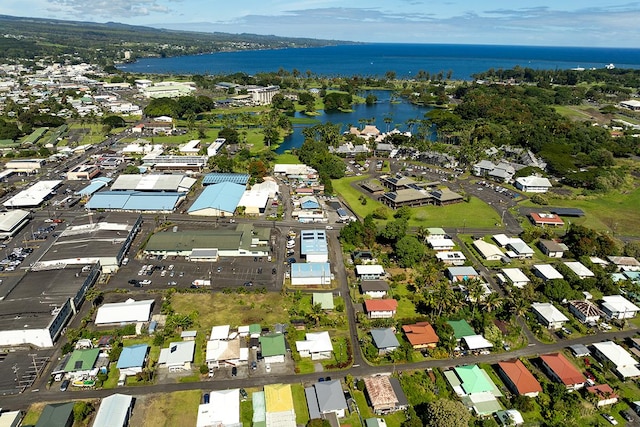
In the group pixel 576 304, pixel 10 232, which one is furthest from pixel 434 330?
pixel 10 232

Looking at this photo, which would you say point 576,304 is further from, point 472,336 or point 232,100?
point 232,100

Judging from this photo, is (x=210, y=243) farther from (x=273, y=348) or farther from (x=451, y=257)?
(x=451, y=257)

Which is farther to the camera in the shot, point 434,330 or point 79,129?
point 79,129

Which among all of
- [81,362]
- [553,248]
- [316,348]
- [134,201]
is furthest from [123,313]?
[553,248]

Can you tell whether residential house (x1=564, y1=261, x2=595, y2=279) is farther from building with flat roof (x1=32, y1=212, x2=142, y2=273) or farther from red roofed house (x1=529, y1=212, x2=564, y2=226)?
building with flat roof (x1=32, y1=212, x2=142, y2=273)

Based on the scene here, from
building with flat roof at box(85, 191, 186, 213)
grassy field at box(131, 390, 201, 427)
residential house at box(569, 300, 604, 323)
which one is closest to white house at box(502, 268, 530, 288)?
residential house at box(569, 300, 604, 323)

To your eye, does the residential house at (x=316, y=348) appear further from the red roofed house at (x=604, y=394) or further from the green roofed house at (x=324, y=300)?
the red roofed house at (x=604, y=394)

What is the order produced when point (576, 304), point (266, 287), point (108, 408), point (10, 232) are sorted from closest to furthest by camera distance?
1. point (108, 408)
2. point (576, 304)
3. point (266, 287)
4. point (10, 232)
